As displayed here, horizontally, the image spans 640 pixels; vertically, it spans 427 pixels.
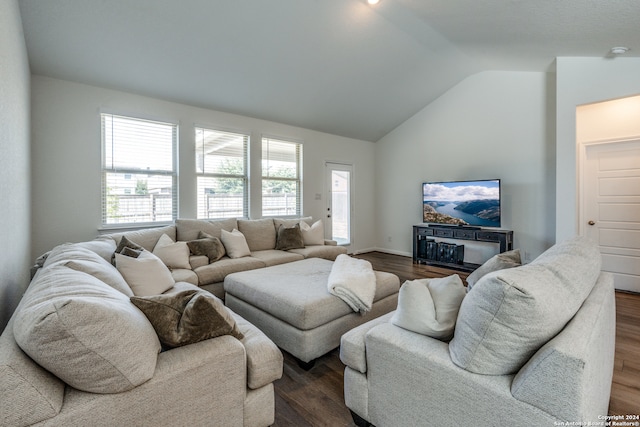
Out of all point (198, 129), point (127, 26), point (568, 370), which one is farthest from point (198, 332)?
point (198, 129)

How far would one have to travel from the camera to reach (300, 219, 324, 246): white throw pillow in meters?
4.66

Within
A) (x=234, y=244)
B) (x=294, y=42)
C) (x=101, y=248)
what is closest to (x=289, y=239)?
(x=234, y=244)

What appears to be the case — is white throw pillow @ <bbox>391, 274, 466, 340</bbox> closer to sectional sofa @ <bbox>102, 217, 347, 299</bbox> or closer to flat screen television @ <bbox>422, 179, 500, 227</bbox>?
sectional sofa @ <bbox>102, 217, 347, 299</bbox>

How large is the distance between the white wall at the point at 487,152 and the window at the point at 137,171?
14.1 feet

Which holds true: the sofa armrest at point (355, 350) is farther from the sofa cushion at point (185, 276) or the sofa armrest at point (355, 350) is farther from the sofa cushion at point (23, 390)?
the sofa cushion at point (185, 276)

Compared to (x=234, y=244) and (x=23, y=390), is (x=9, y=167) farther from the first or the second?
(x=234, y=244)

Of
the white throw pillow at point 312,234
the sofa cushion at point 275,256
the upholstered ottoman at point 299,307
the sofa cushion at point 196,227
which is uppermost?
the sofa cushion at point 196,227

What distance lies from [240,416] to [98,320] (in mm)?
766

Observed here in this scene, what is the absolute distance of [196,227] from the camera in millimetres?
3816

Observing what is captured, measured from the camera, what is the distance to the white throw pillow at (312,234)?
466 centimetres

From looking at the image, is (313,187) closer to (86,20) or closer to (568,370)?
(86,20)

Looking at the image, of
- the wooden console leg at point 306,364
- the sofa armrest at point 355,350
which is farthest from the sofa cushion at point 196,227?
the sofa armrest at point 355,350

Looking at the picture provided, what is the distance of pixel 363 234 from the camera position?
6.54 metres

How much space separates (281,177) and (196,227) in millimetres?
1906
